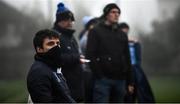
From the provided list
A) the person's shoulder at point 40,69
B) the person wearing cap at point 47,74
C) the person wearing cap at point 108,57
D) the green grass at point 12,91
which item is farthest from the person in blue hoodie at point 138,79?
the person's shoulder at point 40,69

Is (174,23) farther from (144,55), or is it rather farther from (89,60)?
(89,60)

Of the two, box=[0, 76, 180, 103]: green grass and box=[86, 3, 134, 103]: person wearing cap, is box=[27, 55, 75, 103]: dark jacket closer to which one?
box=[86, 3, 134, 103]: person wearing cap

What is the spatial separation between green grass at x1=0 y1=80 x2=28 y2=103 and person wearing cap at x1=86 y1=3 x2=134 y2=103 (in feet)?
6.97

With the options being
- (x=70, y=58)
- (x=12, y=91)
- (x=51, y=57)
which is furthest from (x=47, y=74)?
(x=12, y=91)

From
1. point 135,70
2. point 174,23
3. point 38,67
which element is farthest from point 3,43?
point 38,67

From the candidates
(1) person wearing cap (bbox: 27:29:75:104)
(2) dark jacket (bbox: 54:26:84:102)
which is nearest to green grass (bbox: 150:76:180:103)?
(2) dark jacket (bbox: 54:26:84:102)

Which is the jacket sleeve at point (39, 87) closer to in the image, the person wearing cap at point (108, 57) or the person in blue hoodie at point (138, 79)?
the person wearing cap at point (108, 57)

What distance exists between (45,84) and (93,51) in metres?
2.54

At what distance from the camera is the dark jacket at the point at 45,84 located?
15.0ft

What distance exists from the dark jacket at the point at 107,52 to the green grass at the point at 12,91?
7.40 feet

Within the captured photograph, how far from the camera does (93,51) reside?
711 centimetres

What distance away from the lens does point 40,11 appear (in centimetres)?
951

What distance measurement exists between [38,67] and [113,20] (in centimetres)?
271

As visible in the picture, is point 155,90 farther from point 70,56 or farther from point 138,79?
point 70,56
